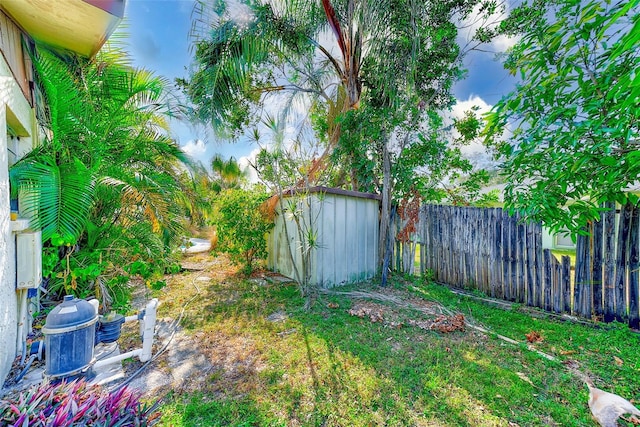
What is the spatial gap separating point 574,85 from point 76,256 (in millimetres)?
5941

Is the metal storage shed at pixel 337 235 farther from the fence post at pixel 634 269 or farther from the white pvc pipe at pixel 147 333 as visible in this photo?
the fence post at pixel 634 269

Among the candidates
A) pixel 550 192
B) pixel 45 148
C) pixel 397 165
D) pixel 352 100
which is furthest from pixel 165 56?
pixel 550 192

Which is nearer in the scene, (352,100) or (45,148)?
(45,148)

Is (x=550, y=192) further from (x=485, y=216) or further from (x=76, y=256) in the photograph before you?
(x=76, y=256)

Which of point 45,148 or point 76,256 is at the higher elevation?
point 45,148

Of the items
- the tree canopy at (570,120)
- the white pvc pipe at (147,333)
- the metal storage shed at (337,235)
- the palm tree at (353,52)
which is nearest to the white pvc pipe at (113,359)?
the white pvc pipe at (147,333)

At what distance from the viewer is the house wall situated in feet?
6.84

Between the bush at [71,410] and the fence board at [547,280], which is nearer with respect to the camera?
the bush at [71,410]

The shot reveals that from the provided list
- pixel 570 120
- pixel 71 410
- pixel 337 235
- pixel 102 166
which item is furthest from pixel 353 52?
pixel 71 410

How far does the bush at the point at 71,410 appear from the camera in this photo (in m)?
1.22

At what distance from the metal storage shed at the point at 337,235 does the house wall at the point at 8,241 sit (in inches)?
122

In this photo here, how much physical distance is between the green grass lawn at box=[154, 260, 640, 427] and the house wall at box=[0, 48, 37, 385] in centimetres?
147

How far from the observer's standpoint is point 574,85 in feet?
8.75

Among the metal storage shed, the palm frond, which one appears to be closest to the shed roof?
the metal storage shed
